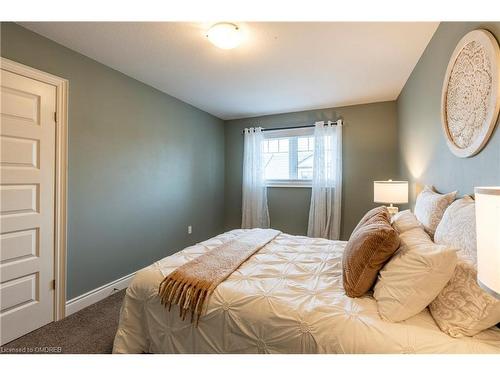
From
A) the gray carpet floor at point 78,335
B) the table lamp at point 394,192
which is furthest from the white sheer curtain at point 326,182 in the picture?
the gray carpet floor at point 78,335

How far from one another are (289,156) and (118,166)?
8.49 feet

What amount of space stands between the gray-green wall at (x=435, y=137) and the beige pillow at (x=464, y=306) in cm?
51

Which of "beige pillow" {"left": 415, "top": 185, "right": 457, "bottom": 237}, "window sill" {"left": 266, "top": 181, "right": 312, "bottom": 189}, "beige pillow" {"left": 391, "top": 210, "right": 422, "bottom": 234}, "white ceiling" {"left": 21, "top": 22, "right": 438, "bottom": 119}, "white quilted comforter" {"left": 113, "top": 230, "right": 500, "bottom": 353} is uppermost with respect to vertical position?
"white ceiling" {"left": 21, "top": 22, "right": 438, "bottom": 119}

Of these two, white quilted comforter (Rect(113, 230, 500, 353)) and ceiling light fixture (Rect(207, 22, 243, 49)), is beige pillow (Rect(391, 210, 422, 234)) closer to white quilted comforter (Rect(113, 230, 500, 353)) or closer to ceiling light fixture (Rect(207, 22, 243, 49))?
white quilted comforter (Rect(113, 230, 500, 353))

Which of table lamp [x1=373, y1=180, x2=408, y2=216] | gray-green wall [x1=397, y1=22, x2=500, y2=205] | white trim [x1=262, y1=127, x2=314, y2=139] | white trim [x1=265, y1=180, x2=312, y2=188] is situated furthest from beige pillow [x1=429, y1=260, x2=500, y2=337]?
white trim [x1=262, y1=127, x2=314, y2=139]

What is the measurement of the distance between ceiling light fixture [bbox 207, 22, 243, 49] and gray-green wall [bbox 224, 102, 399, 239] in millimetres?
2283

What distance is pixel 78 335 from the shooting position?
189 cm

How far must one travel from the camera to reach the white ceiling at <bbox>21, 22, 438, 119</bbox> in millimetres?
1861

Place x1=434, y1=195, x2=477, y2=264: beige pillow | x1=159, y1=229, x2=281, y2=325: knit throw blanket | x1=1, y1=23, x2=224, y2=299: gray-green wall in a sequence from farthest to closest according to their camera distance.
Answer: x1=1, y1=23, x2=224, y2=299: gray-green wall
x1=159, y1=229, x2=281, y2=325: knit throw blanket
x1=434, y1=195, x2=477, y2=264: beige pillow

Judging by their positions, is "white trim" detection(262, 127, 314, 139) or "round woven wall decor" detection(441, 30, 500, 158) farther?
"white trim" detection(262, 127, 314, 139)

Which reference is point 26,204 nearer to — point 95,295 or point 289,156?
point 95,295

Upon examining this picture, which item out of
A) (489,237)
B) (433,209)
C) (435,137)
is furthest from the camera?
(435,137)

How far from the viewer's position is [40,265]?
1978 mm

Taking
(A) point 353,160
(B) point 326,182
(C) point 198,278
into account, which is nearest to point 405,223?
(C) point 198,278
